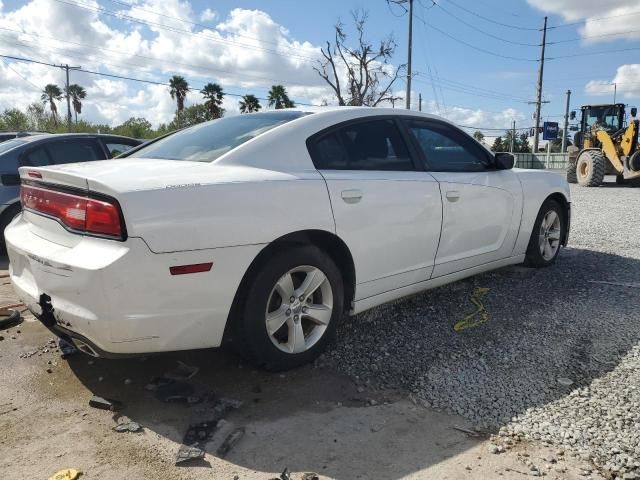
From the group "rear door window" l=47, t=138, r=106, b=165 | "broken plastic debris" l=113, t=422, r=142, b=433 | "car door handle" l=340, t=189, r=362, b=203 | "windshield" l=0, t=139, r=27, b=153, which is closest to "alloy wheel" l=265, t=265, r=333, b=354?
"car door handle" l=340, t=189, r=362, b=203

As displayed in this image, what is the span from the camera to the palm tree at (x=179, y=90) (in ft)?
155

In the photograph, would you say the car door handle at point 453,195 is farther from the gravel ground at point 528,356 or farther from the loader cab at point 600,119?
the loader cab at point 600,119

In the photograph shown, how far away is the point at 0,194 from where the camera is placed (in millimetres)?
6258

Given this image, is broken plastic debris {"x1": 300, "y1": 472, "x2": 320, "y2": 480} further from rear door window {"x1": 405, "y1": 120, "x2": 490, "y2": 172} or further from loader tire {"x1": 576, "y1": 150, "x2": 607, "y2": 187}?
loader tire {"x1": 576, "y1": 150, "x2": 607, "y2": 187}

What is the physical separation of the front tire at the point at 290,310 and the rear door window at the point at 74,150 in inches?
195

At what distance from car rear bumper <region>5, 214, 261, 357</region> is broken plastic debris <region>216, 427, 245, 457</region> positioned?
48 centimetres

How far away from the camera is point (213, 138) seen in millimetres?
3514

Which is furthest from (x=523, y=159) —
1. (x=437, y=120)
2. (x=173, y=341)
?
(x=173, y=341)

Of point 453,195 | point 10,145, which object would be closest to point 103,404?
point 453,195

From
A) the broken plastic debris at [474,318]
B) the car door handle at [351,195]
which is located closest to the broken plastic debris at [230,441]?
the car door handle at [351,195]

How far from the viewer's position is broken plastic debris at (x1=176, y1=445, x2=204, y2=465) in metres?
2.35

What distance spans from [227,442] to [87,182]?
1442 mm

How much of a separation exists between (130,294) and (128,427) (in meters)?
0.69

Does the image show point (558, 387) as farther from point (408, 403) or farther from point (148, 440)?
point (148, 440)
